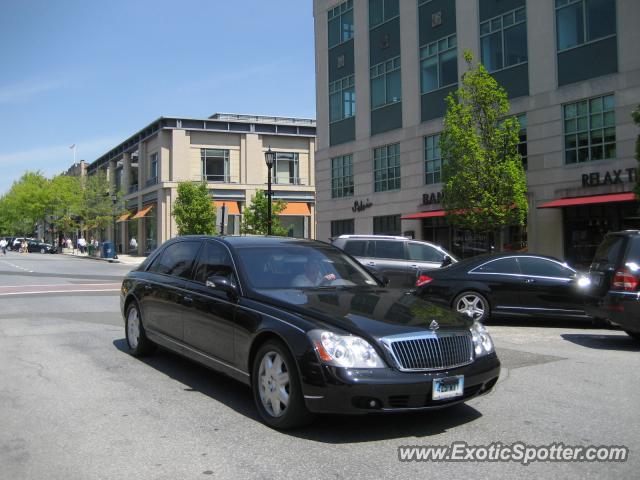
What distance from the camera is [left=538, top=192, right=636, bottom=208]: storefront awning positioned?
18.2 meters

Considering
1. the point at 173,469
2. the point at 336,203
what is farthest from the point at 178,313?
the point at 336,203

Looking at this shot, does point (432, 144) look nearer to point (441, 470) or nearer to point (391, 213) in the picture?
point (391, 213)

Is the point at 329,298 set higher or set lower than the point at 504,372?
higher

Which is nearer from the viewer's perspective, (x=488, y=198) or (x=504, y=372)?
(x=504, y=372)

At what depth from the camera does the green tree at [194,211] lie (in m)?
38.0

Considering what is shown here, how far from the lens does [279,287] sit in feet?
19.0

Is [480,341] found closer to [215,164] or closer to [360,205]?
[360,205]

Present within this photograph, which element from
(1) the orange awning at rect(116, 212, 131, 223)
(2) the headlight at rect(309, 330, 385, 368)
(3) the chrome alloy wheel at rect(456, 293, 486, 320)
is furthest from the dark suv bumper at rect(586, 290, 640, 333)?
(1) the orange awning at rect(116, 212, 131, 223)

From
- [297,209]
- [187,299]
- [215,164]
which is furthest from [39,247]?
[187,299]

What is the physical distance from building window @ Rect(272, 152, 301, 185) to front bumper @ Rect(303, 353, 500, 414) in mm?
46483

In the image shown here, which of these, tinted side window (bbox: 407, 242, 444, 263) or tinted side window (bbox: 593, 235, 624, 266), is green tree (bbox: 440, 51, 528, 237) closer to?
tinted side window (bbox: 407, 242, 444, 263)

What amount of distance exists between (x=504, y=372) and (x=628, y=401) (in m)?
1.49

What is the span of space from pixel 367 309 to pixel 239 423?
1441 mm

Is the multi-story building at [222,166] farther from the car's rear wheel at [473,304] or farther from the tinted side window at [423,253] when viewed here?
the car's rear wheel at [473,304]
